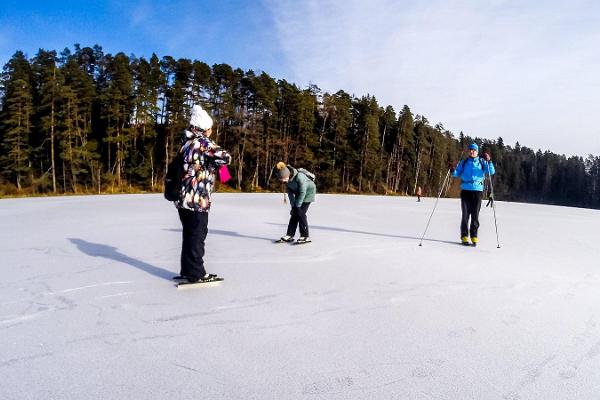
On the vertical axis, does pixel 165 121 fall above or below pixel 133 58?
below

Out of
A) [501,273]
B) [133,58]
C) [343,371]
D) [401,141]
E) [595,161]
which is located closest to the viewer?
[343,371]

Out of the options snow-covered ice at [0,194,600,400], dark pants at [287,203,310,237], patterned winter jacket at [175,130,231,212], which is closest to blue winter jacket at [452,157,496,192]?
snow-covered ice at [0,194,600,400]

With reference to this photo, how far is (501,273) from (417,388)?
3312 millimetres

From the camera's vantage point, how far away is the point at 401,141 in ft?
188

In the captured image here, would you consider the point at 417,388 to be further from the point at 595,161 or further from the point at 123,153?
the point at 595,161

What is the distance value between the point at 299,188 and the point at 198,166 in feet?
9.27

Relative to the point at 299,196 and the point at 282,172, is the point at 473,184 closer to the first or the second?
the point at 299,196

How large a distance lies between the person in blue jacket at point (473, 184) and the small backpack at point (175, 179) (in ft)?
17.1

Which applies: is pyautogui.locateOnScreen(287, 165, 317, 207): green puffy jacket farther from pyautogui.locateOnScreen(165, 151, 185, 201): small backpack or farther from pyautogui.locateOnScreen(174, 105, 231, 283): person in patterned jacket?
pyautogui.locateOnScreen(165, 151, 185, 201): small backpack

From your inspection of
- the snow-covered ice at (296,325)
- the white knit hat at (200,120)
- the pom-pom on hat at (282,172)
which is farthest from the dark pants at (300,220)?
the white knit hat at (200,120)

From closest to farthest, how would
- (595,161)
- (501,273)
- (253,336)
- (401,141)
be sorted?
(253,336) → (501,273) → (401,141) → (595,161)

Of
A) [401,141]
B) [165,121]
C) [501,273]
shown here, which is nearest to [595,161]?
[401,141]

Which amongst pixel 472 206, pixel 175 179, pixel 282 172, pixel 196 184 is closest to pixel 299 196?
pixel 282 172

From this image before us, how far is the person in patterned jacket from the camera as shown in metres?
3.84
